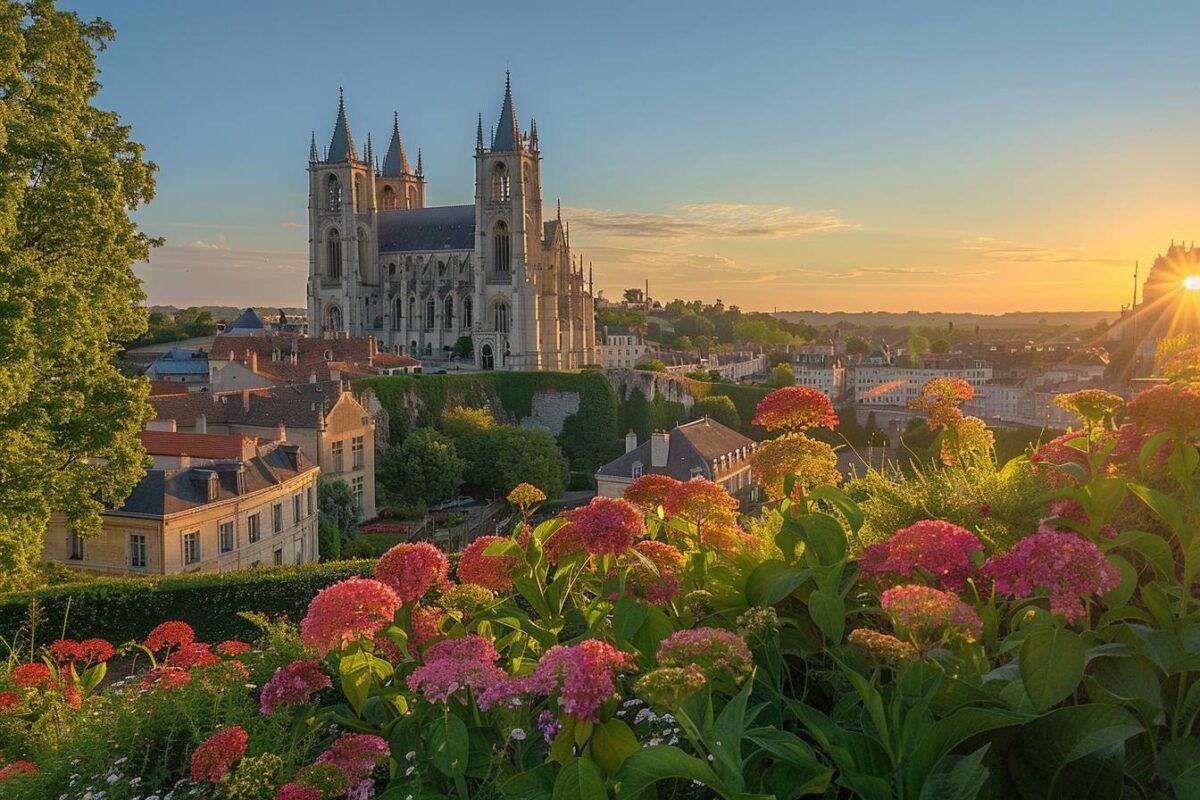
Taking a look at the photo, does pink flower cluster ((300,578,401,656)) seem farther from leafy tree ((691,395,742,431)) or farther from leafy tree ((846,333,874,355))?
leafy tree ((846,333,874,355))

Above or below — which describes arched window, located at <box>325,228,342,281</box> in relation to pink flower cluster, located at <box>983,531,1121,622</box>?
above

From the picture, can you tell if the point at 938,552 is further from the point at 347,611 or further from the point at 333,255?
the point at 333,255

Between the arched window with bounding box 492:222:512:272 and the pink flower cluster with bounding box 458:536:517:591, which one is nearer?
the pink flower cluster with bounding box 458:536:517:591

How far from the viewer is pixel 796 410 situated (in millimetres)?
5699

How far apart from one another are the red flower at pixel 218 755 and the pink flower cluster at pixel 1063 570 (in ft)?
10.1

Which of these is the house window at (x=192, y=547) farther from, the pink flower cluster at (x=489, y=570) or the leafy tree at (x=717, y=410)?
the leafy tree at (x=717, y=410)

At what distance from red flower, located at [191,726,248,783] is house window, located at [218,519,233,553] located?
18715 mm

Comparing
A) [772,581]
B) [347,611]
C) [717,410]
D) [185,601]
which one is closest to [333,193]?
[717,410]

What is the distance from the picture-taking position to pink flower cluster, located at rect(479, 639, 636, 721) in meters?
3.28

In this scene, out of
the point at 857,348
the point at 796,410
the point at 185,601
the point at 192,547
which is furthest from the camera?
the point at 857,348

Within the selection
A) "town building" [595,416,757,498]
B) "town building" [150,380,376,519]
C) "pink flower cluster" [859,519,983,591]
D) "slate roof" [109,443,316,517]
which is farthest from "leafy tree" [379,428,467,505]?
"pink flower cluster" [859,519,983,591]

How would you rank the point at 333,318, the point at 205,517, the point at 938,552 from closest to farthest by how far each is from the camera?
the point at 938,552 < the point at 205,517 < the point at 333,318

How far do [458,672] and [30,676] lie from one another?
4.91 m

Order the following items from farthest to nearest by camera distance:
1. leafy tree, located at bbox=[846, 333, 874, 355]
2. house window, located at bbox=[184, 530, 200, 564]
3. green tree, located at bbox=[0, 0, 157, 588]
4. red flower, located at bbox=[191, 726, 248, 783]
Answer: leafy tree, located at bbox=[846, 333, 874, 355] → house window, located at bbox=[184, 530, 200, 564] → green tree, located at bbox=[0, 0, 157, 588] → red flower, located at bbox=[191, 726, 248, 783]
